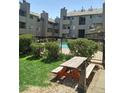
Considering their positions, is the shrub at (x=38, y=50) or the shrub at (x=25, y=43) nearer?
the shrub at (x=38, y=50)

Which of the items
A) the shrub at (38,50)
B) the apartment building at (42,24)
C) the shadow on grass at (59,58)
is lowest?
the shadow on grass at (59,58)

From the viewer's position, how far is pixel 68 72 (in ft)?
9.11

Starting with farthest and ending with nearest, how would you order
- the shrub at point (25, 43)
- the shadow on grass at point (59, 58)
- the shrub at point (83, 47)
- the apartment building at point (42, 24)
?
the apartment building at point (42, 24)
the shrub at point (25, 43)
the shadow on grass at point (59, 58)
the shrub at point (83, 47)

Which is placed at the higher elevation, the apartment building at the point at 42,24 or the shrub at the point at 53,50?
the apartment building at the point at 42,24

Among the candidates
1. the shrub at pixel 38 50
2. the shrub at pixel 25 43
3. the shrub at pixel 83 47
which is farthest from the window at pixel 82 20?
the shrub at pixel 83 47

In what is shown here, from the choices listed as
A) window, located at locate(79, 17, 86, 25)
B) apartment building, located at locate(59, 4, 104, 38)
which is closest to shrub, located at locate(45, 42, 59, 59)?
apartment building, located at locate(59, 4, 104, 38)

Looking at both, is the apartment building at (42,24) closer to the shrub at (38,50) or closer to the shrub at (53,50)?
the shrub at (38,50)

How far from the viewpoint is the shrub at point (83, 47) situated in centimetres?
398

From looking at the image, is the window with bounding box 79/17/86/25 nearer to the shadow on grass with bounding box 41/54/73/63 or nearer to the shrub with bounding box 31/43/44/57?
the shrub with bounding box 31/43/44/57

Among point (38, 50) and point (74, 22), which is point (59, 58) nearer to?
point (38, 50)
